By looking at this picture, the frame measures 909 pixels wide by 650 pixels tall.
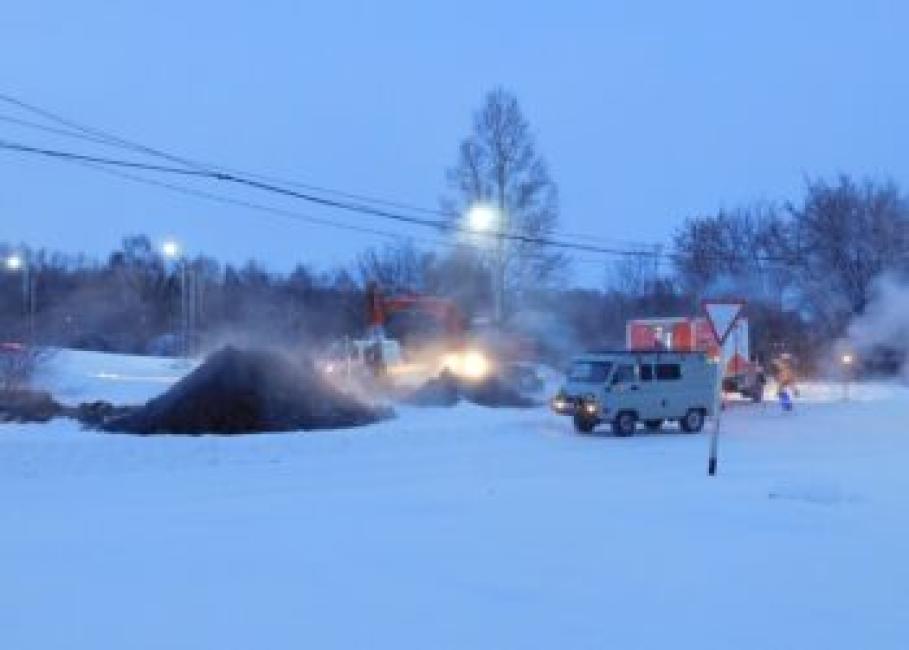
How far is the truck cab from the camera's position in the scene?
28.8m

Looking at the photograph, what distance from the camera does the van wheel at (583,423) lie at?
1136 inches

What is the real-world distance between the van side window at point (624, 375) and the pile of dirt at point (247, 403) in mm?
5736

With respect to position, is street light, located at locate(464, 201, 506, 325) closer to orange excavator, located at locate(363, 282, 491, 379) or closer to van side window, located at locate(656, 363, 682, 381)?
orange excavator, located at locate(363, 282, 491, 379)

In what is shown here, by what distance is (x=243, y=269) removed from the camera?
127 metres

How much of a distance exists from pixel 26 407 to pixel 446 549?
1980 cm

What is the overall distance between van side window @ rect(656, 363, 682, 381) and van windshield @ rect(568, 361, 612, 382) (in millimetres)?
1412

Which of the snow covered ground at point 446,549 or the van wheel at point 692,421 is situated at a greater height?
the van wheel at point 692,421

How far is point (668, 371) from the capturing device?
3023 centimetres

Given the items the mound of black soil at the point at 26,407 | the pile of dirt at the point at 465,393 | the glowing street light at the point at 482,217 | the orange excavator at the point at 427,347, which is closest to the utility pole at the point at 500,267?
the glowing street light at the point at 482,217

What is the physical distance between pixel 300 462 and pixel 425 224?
1327cm

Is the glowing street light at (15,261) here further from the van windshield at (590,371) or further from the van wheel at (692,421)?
the van wheel at (692,421)

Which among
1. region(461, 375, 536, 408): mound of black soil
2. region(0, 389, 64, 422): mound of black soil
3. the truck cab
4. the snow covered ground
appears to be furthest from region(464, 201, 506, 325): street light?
the snow covered ground

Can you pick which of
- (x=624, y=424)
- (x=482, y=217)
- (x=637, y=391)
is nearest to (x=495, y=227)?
(x=482, y=217)

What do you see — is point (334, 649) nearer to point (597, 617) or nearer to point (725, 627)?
point (597, 617)
